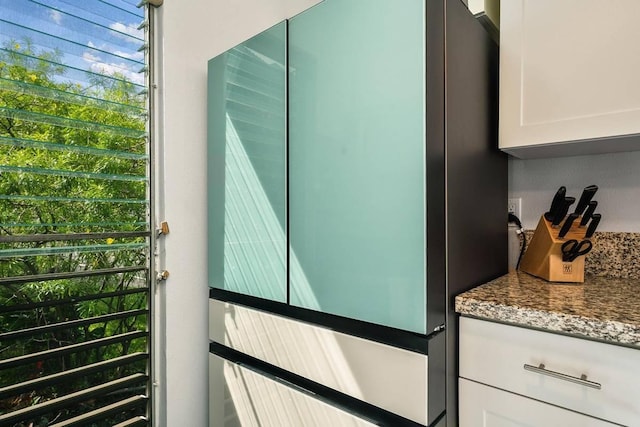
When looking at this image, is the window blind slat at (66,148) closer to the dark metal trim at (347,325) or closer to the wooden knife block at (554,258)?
the dark metal trim at (347,325)

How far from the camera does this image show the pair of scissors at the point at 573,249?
1.18m

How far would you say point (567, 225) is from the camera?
1.19m

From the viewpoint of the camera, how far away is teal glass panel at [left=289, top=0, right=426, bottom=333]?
921mm

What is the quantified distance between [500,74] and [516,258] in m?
0.74

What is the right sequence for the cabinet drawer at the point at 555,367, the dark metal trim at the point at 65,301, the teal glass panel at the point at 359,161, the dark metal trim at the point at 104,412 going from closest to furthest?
the cabinet drawer at the point at 555,367 → the teal glass panel at the point at 359,161 → the dark metal trim at the point at 65,301 → the dark metal trim at the point at 104,412

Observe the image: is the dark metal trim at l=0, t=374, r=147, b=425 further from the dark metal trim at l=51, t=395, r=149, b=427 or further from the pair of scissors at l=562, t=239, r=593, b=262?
the pair of scissors at l=562, t=239, r=593, b=262

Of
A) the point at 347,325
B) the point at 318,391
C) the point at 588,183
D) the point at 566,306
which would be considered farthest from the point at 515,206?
the point at 318,391

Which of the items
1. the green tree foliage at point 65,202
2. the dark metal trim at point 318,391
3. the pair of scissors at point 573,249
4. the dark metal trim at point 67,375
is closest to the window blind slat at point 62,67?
the green tree foliage at point 65,202

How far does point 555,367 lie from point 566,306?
6.0 inches

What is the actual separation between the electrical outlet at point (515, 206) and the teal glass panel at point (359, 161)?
0.80 metres

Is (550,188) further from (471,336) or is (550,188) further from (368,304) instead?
(368,304)

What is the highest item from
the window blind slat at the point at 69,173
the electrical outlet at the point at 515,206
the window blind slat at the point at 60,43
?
the window blind slat at the point at 60,43

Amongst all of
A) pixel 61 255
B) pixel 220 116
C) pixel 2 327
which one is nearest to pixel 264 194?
pixel 220 116

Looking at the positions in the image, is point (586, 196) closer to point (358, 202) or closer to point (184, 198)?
point (358, 202)
